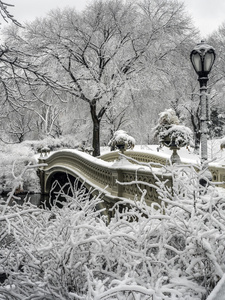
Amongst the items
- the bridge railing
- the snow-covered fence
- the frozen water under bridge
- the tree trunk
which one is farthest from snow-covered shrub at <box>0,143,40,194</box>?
the bridge railing

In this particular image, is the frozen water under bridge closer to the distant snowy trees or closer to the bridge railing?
the bridge railing

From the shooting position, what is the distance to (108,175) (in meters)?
11.8

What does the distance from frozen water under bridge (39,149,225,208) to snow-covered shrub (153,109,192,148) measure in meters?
0.73

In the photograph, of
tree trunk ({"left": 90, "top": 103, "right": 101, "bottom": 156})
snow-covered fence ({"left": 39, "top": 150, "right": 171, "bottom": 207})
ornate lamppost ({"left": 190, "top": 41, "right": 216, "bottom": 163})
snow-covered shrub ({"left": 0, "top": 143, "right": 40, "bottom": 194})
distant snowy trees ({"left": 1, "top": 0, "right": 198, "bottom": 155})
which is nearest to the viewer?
ornate lamppost ({"left": 190, "top": 41, "right": 216, "bottom": 163})

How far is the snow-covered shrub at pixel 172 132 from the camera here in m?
7.78

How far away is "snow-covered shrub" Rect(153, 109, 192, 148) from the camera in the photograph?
778cm

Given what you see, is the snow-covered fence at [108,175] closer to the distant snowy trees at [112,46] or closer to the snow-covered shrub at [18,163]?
the snow-covered shrub at [18,163]

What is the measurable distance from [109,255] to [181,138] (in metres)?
5.08

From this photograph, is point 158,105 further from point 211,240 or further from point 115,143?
point 211,240

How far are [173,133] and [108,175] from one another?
442cm

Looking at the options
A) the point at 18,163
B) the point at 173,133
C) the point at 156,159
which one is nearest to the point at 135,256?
the point at 173,133

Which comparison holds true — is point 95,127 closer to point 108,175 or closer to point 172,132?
point 108,175

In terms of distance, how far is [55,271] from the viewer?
9.25 ft

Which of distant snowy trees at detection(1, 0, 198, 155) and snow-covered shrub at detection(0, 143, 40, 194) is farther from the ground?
distant snowy trees at detection(1, 0, 198, 155)
